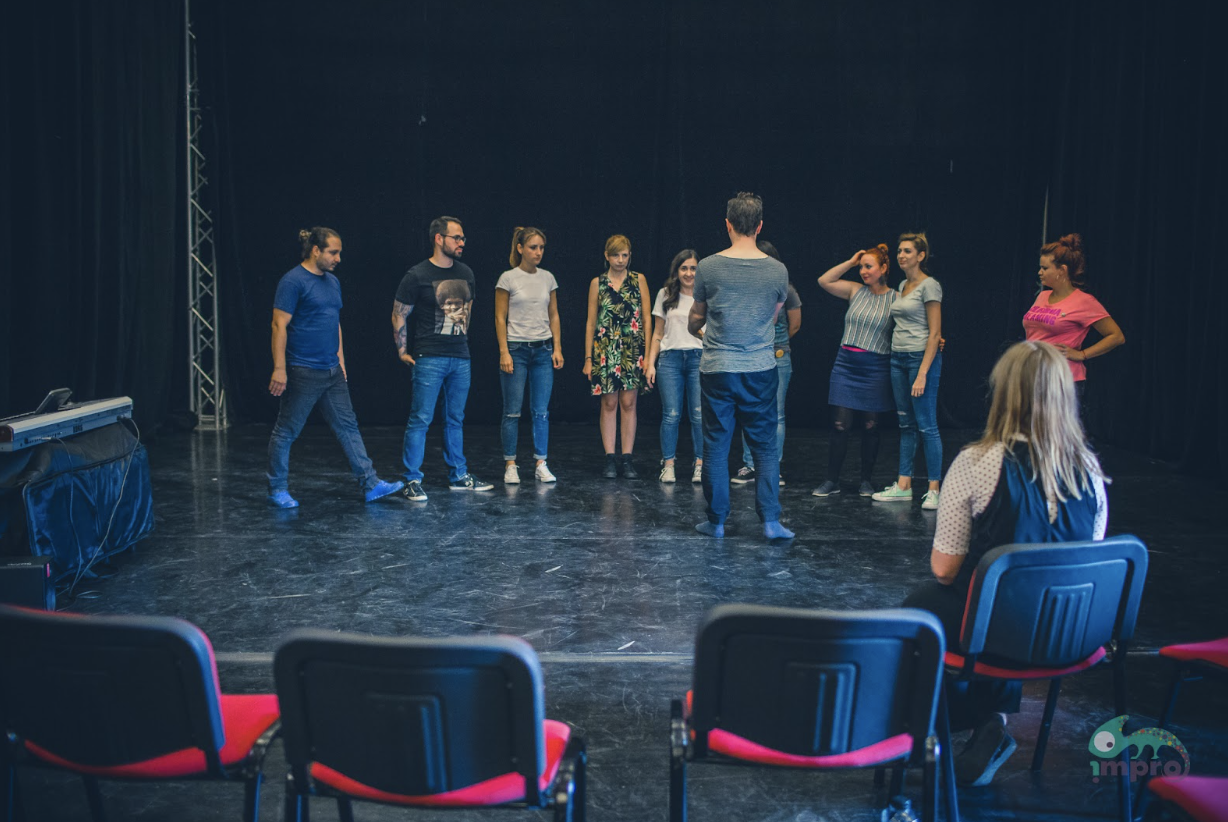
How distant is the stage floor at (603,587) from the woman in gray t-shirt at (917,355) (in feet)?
1.18

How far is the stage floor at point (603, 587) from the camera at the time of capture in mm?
2543

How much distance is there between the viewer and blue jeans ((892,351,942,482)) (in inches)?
218

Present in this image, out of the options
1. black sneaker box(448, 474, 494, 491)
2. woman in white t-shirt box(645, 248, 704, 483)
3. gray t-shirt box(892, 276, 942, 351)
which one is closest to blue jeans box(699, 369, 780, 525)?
woman in white t-shirt box(645, 248, 704, 483)

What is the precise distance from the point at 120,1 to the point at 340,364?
3670mm

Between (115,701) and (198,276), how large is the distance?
7.45 m

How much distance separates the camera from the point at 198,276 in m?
8.58

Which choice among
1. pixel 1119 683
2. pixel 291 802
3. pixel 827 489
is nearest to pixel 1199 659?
pixel 1119 683

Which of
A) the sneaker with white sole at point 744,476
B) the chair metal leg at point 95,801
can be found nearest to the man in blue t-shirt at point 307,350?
the sneaker with white sole at point 744,476

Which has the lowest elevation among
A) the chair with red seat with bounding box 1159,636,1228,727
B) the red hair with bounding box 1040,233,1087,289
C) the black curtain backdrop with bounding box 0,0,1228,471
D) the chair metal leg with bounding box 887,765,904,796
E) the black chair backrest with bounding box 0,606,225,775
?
the chair metal leg with bounding box 887,765,904,796

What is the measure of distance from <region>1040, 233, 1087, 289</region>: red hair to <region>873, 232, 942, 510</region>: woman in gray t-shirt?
1.85 ft

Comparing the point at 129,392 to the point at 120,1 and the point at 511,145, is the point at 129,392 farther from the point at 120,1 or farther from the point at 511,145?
the point at 511,145

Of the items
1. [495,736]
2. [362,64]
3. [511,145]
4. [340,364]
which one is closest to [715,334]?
[340,364]

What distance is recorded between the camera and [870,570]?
4449mm

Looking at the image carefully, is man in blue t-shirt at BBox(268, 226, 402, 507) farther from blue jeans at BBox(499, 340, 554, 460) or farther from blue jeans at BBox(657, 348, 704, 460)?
blue jeans at BBox(657, 348, 704, 460)
